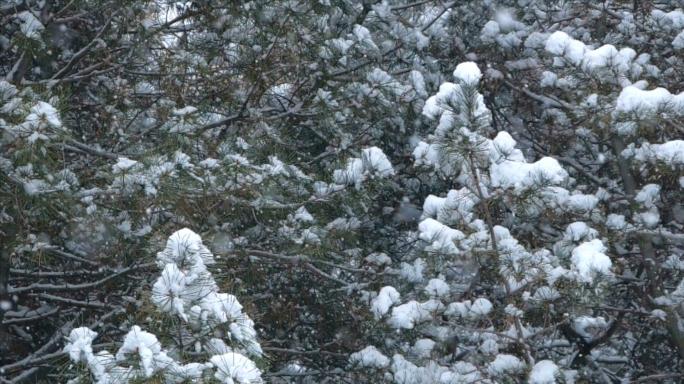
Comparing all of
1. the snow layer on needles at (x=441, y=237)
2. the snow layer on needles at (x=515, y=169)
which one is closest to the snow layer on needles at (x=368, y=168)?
the snow layer on needles at (x=441, y=237)

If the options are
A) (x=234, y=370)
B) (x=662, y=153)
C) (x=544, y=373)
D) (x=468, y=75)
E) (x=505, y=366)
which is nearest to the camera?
(x=234, y=370)

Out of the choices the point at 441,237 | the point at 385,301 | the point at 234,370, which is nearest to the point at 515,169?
the point at 441,237

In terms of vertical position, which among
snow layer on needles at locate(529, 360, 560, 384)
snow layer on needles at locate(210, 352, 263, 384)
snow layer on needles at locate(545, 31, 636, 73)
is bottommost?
snow layer on needles at locate(210, 352, 263, 384)

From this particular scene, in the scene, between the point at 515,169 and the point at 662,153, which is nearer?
the point at 515,169

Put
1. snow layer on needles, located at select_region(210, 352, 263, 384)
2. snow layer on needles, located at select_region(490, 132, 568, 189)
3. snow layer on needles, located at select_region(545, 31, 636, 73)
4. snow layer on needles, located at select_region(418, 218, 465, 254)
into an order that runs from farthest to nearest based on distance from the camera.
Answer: snow layer on needles, located at select_region(545, 31, 636, 73) < snow layer on needles, located at select_region(418, 218, 465, 254) < snow layer on needles, located at select_region(490, 132, 568, 189) < snow layer on needles, located at select_region(210, 352, 263, 384)

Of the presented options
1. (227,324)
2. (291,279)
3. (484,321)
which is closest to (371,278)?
(291,279)

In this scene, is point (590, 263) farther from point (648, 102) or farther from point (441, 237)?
point (648, 102)

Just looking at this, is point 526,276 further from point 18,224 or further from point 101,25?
point 101,25

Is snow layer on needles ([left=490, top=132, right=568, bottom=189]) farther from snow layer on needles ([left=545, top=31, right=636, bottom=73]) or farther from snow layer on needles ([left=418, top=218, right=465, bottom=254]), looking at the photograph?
snow layer on needles ([left=545, top=31, right=636, bottom=73])

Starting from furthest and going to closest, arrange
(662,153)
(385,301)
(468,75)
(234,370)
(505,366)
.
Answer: (385,301), (662,153), (505,366), (468,75), (234,370)

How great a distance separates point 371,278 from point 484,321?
1.51 metres

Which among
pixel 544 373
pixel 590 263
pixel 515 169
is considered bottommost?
pixel 544 373

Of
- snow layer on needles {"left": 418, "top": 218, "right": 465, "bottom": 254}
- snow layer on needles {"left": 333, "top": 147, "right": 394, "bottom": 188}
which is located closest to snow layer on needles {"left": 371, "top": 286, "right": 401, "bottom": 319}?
snow layer on needles {"left": 333, "top": 147, "right": 394, "bottom": 188}

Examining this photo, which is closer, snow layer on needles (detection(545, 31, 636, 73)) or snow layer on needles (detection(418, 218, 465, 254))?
snow layer on needles (detection(418, 218, 465, 254))
